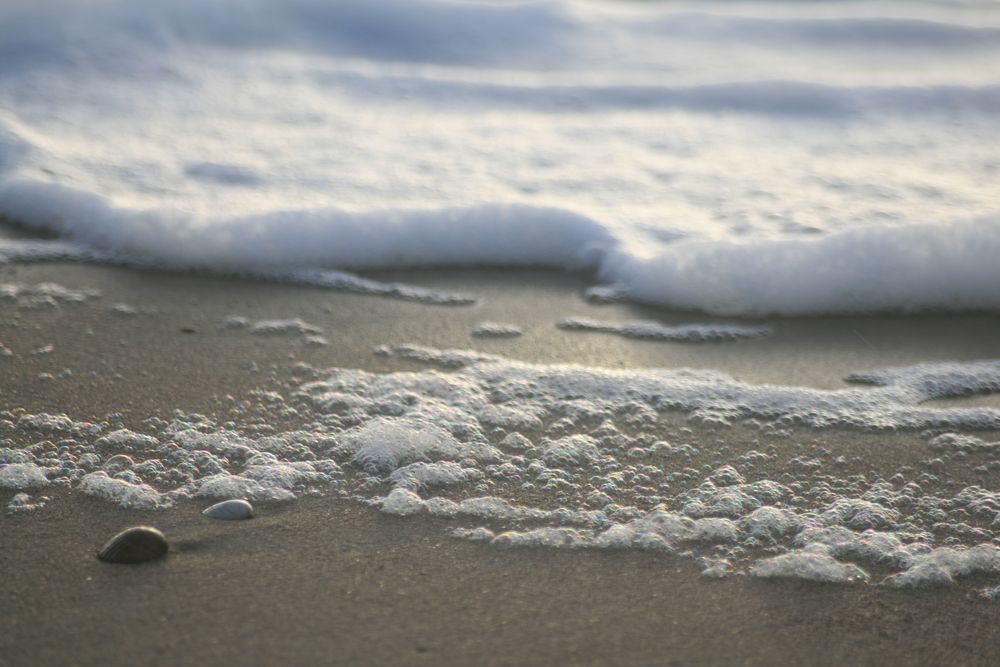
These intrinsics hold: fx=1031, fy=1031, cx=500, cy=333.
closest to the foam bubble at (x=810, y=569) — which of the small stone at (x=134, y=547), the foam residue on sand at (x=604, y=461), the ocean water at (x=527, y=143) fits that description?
the foam residue on sand at (x=604, y=461)

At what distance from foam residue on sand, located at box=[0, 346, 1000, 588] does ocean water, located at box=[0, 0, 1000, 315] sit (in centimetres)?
64

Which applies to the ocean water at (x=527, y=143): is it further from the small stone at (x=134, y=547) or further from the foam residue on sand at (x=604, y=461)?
the small stone at (x=134, y=547)

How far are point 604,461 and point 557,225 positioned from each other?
1314 mm

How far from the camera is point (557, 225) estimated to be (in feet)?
10.4

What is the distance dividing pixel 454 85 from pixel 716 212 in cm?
180

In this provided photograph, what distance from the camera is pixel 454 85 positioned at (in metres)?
4.71

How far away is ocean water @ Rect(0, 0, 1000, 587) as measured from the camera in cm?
184

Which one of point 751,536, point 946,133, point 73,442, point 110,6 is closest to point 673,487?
point 751,536

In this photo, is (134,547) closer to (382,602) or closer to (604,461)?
(382,602)

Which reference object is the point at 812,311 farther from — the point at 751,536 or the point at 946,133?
the point at 946,133

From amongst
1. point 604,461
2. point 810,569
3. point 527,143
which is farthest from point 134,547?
point 527,143

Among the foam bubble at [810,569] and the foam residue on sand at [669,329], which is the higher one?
the foam residue on sand at [669,329]

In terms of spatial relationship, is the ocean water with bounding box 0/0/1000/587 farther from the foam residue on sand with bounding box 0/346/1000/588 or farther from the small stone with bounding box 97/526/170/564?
the small stone with bounding box 97/526/170/564

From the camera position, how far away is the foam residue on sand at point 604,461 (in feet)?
5.65
